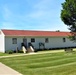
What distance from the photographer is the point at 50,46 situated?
39781 mm

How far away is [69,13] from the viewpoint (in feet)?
108

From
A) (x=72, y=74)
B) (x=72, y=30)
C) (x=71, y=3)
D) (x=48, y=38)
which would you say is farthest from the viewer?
(x=48, y=38)

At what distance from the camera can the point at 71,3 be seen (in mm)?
32469

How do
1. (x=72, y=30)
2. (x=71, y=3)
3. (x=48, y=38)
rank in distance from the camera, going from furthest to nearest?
(x=48, y=38) → (x=72, y=30) → (x=71, y=3)

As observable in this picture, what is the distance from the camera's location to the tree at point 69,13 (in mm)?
32531

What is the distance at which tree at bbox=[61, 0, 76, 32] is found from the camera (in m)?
32.5

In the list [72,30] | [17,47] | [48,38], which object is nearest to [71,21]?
[72,30]

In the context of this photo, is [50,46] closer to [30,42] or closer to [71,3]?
[30,42]

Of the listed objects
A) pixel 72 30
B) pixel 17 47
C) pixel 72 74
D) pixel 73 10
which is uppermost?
pixel 73 10

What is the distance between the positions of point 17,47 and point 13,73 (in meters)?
20.8

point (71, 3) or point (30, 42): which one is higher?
point (71, 3)

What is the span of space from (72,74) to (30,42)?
23765 mm

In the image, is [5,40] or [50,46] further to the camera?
[50,46]

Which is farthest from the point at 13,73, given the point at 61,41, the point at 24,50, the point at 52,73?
the point at 61,41
